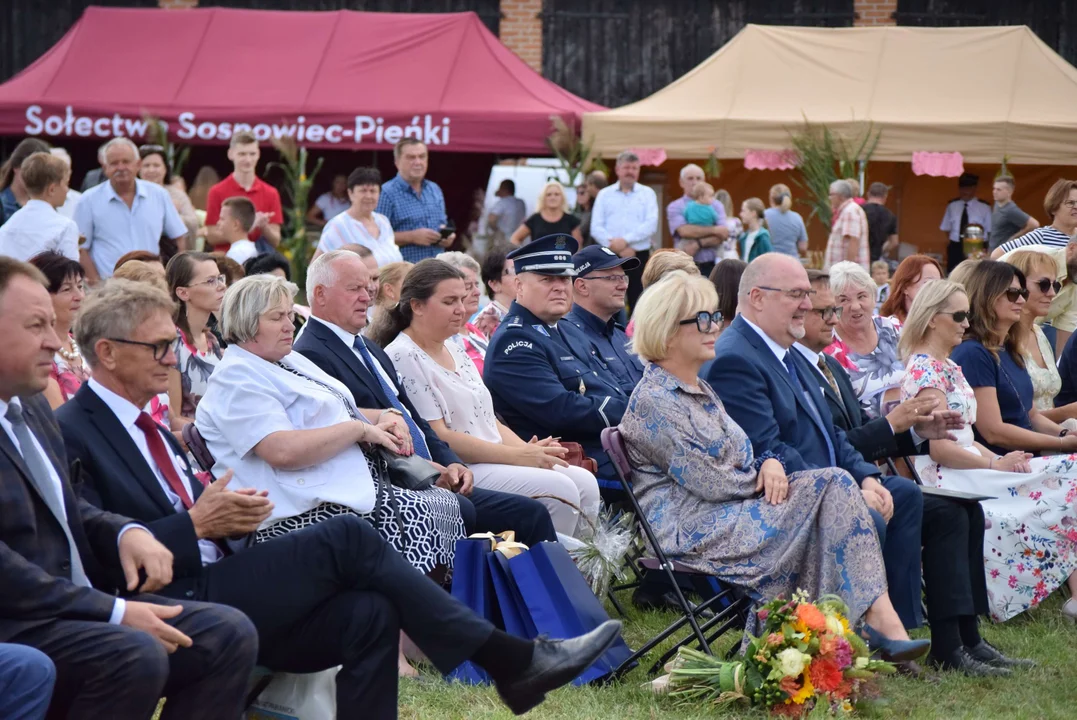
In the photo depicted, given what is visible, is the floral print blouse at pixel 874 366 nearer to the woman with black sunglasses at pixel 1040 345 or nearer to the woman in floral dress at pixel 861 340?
the woman in floral dress at pixel 861 340

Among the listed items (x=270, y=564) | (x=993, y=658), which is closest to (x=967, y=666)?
Answer: (x=993, y=658)

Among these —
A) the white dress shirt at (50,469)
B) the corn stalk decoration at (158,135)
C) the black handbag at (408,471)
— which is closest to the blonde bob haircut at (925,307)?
the black handbag at (408,471)

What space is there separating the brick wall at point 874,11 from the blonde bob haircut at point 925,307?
13.9 metres

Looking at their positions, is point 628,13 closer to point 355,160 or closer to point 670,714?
point 355,160

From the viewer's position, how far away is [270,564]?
349 centimetres

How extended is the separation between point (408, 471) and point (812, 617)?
4.69ft

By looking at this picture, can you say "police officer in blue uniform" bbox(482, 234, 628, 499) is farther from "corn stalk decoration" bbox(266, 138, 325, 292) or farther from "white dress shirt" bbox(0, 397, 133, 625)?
"corn stalk decoration" bbox(266, 138, 325, 292)

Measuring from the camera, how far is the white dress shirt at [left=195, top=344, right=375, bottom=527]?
412 cm

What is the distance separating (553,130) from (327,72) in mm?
3185

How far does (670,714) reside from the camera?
4363 millimetres

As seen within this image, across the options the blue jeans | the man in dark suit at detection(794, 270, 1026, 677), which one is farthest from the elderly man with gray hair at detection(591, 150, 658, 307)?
the blue jeans

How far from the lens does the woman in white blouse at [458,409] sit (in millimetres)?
5457

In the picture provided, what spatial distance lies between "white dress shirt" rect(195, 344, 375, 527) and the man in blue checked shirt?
6089 mm

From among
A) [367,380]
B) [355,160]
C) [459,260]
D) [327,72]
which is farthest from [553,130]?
[367,380]
